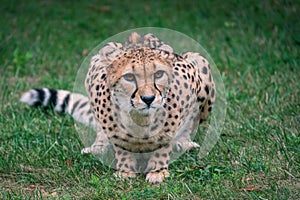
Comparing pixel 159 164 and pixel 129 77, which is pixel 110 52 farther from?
pixel 159 164

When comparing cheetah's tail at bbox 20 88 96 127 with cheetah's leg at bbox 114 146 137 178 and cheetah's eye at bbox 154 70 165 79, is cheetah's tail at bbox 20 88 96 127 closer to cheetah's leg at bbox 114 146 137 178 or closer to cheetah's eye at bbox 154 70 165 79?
cheetah's leg at bbox 114 146 137 178

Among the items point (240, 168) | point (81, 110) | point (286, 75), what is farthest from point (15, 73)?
point (240, 168)

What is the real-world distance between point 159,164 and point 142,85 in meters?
0.65

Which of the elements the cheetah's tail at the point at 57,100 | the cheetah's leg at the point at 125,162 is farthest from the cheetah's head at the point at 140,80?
the cheetah's tail at the point at 57,100

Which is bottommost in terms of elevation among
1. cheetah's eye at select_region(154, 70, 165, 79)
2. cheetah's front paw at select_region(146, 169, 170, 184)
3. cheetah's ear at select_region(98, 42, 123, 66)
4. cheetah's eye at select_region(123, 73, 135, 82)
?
cheetah's front paw at select_region(146, 169, 170, 184)

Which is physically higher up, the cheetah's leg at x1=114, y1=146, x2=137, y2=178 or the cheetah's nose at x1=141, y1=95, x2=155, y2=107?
the cheetah's nose at x1=141, y1=95, x2=155, y2=107

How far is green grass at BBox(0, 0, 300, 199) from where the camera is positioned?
12.3 ft

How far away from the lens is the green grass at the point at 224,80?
12.3ft

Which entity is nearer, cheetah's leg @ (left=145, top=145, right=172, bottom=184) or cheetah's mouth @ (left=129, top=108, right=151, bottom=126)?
cheetah's mouth @ (left=129, top=108, right=151, bottom=126)

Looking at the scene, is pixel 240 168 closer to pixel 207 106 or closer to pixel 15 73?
pixel 207 106

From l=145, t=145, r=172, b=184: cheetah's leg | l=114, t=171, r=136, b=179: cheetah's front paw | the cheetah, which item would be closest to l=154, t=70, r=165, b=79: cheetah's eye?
the cheetah

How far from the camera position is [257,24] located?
694 cm

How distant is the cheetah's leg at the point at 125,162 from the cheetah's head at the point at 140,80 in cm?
36

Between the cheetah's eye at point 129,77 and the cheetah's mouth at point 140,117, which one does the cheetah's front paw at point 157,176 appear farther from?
the cheetah's eye at point 129,77
